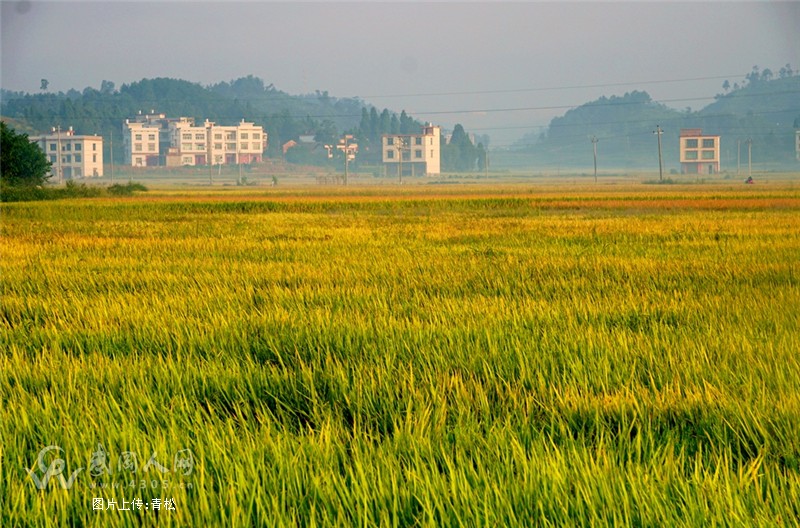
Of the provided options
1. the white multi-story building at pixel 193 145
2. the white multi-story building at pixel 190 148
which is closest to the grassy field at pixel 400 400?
the white multi-story building at pixel 193 145

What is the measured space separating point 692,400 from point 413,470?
5.17 ft

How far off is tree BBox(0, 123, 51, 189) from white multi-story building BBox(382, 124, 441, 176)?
119m

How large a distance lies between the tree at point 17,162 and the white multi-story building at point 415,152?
389ft

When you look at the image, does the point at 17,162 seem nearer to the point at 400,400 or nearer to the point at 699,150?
the point at 400,400

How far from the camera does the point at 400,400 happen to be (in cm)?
390

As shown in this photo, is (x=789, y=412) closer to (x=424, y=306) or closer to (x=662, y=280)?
(x=424, y=306)

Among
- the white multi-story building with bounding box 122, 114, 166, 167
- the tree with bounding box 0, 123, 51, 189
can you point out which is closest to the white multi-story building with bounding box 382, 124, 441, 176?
the white multi-story building with bounding box 122, 114, 166, 167

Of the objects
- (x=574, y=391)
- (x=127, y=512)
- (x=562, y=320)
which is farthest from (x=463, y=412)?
(x=562, y=320)

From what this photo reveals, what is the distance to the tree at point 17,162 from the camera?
45.4m

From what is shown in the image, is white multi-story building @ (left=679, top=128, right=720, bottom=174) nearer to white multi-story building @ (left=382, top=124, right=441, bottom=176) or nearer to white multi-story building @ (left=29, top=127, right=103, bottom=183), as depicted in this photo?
white multi-story building @ (left=382, top=124, right=441, bottom=176)

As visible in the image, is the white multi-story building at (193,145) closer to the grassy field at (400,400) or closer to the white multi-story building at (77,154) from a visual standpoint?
the white multi-story building at (77,154)

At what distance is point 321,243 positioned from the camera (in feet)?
49.7

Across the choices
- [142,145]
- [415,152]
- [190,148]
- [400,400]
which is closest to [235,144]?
[190,148]

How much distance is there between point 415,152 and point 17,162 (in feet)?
427
